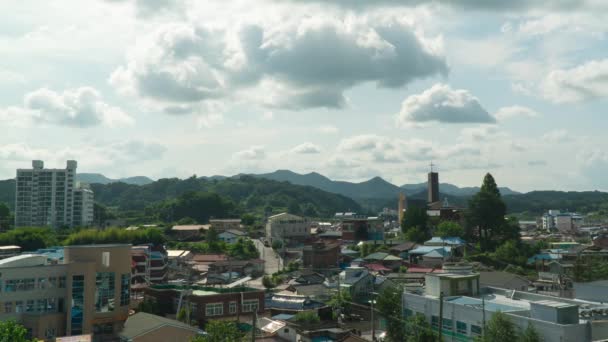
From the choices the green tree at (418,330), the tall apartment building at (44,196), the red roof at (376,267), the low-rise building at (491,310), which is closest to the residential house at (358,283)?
the red roof at (376,267)

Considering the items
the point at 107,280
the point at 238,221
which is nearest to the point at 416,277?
the point at 107,280

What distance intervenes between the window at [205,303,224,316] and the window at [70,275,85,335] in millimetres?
6433

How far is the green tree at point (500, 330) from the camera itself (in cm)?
1823

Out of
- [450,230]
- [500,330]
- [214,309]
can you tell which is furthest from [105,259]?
[450,230]

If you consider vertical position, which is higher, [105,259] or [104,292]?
[105,259]

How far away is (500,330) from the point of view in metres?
18.3

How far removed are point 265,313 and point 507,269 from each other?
76.8 feet

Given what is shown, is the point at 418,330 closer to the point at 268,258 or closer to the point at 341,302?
the point at 341,302

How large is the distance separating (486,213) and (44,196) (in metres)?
66.6

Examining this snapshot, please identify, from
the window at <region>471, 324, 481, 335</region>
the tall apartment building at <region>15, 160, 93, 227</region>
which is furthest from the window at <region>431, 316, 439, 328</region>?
the tall apartment building at <region>15, 160, 93, 227</region>

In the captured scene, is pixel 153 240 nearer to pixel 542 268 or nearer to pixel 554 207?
pixel 542 268

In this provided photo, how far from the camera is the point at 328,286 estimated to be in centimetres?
3994

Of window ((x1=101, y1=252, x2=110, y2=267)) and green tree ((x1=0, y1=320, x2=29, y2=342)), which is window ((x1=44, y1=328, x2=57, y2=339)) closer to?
window ((x1=101, y1=252, x2=110, y2=267))

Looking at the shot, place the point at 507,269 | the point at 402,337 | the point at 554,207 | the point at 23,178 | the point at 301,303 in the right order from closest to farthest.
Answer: the point at 402,337 < the point at 301,303 < the point at 507,269 < the point at 23,178 < the point at 554,207
